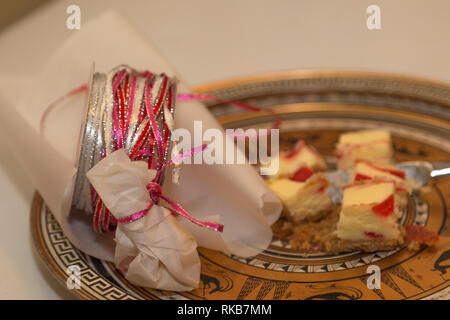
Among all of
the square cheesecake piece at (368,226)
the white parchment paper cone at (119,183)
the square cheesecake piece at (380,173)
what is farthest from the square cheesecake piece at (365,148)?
the white parchment paper cone at (119,183)

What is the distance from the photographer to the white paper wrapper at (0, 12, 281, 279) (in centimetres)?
94

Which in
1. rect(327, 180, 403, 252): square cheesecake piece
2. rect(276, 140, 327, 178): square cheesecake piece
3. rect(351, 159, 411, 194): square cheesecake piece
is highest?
rect(276, 140, 327, 178): square cheesecake piece

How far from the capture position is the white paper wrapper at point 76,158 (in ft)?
3.07

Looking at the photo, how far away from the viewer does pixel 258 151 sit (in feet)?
3.86

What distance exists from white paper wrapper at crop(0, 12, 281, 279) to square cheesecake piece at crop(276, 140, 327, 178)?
0.11 metres

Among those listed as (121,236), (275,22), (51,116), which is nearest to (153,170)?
(121,236)

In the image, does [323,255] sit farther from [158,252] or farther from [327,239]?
[158,252]

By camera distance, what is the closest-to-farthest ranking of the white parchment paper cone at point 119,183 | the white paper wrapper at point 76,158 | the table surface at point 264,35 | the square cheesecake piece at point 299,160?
the white parchment paper cone at point 119,183, the white paper wrapper at point 76,158, the square cheesecake piece at point 299,160, the table surface at point 264,35

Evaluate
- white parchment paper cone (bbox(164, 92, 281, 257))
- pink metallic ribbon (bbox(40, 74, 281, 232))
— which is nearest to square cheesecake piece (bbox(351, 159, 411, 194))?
white parchment paper cone (bbox(164, 92, 281, 257))

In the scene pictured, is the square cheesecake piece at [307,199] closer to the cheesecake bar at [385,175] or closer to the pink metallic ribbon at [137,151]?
the cheesecake bar at [385,175]

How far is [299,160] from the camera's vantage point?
109cm

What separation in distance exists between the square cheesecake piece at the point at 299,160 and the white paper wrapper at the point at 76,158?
11 cm

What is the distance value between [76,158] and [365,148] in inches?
20.6

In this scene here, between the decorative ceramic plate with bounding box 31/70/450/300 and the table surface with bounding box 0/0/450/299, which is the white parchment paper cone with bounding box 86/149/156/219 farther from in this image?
the table surface with bounding box 0/0/450/299
